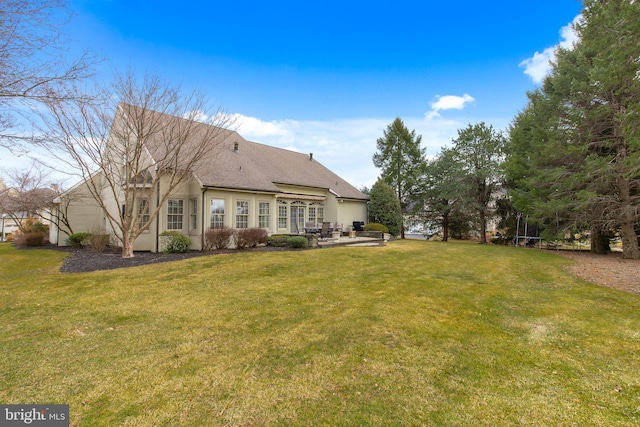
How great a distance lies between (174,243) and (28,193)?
12172 millimetres

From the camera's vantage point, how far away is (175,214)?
14523 millimetres

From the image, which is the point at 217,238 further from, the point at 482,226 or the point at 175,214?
the point at 482,226

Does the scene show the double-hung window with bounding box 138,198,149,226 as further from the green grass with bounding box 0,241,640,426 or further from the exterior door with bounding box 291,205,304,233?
the exterior door with bounding box 291,205,304,233

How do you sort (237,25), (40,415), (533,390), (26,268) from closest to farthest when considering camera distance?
(40,415)
(533,390)
(26,268)
(237,25)

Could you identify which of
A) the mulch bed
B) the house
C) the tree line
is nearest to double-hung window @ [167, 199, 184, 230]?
the house

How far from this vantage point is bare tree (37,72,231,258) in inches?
452

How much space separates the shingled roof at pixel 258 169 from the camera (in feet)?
48.4

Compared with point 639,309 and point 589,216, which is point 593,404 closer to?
point 639,309

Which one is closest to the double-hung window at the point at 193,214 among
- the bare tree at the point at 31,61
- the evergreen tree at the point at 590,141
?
the bare tree at the point at 31,61

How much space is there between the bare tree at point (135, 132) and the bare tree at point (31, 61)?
10.7 ft

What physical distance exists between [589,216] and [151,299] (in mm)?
18831

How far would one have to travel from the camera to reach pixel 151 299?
6.48 meters

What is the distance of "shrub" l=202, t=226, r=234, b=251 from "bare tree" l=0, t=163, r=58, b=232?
36.6ft

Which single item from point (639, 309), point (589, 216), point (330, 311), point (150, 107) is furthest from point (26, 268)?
point (589, 216)
